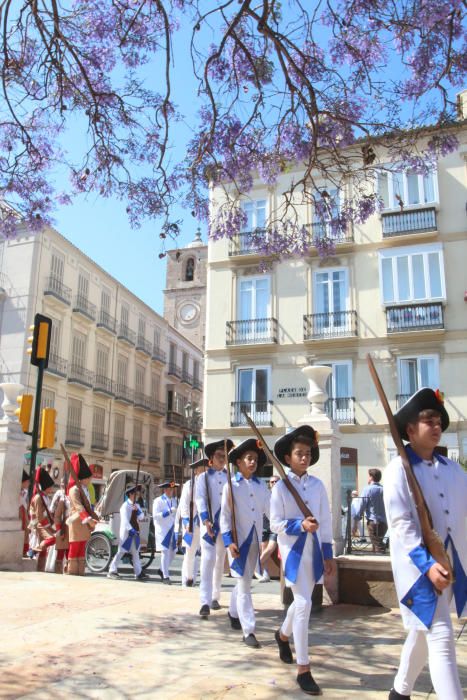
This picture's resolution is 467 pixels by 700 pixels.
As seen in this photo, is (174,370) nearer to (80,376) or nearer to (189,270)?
(189,270)

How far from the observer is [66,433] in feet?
112

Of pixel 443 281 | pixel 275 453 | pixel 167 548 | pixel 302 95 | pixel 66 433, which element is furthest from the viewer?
pixel 66 433

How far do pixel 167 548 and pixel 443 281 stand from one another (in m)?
15.8

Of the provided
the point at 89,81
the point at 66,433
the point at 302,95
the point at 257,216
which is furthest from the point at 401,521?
the point at 66,433

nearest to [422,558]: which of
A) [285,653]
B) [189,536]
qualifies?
[285,653]

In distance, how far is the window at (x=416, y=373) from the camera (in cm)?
2283

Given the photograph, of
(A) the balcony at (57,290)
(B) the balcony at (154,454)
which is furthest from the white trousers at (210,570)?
(B) the balcony at (154,454)

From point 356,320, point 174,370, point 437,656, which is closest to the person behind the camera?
point 437,656

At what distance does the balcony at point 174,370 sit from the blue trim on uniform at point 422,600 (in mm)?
44369

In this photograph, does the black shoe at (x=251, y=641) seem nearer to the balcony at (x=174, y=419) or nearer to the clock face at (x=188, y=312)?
the balcony at (x=174, y=419)

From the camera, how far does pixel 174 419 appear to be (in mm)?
46781

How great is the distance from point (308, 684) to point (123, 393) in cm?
3728

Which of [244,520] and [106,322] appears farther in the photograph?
[106,322]

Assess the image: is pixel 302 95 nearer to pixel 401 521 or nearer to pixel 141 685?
pixel 401 521
